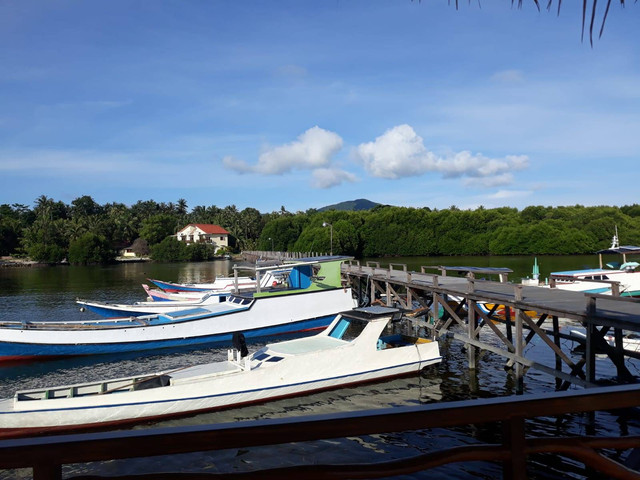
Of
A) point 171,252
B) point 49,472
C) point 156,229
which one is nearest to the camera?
point 49,472

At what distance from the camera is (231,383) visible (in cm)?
1409

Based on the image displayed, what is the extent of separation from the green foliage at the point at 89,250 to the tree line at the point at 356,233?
0.60 ft

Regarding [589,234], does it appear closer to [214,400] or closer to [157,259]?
[157,259]

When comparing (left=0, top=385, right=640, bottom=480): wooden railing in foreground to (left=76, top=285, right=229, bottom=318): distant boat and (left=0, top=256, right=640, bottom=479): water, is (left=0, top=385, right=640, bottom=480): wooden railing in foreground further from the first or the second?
(left=76, top=285, right=229, bottom=318): distant boat

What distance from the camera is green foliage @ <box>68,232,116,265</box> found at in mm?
94875

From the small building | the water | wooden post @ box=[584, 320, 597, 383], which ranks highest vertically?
the small building

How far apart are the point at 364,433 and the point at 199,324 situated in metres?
22.3

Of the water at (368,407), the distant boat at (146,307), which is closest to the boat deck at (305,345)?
the water at (368,407)

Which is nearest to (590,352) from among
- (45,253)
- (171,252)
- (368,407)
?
(368,407)

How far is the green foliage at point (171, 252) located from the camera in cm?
10500

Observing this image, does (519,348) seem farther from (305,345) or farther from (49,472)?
(49,472)

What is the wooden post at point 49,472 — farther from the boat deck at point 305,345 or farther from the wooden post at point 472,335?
the wooden post at point 472,335

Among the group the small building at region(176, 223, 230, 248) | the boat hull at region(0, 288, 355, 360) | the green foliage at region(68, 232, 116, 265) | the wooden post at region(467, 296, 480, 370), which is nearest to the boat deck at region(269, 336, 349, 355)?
the wooden post at region(467, 296, 480, 370)

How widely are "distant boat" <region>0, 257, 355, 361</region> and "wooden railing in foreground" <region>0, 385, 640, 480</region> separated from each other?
21.8 m
